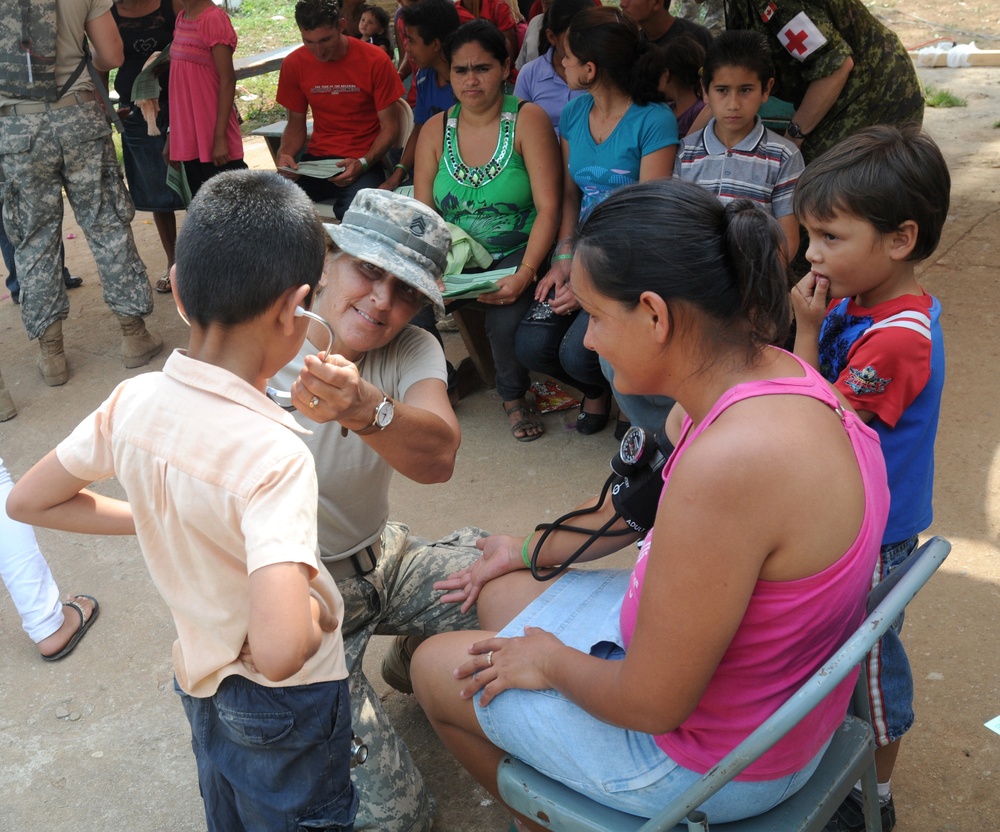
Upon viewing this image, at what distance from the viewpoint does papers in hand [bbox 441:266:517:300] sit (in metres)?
3.76

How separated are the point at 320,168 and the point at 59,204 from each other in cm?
135

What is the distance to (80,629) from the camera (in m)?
3.05

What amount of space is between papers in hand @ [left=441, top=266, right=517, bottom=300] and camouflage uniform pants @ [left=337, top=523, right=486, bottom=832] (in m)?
1.38

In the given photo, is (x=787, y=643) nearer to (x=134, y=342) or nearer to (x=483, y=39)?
(x=483, y=39)

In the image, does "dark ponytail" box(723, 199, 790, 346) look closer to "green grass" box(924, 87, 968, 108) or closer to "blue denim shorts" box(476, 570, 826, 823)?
"blue denim shorts" box(476, 570, 826, 823)

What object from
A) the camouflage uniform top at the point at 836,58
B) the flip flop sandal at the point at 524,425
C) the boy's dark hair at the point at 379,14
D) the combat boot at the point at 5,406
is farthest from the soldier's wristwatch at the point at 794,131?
the boy's dark hair at the point at 379,14

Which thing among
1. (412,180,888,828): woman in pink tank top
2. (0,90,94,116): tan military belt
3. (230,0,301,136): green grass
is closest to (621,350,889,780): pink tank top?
(412,180,888,828): woman in pink tank top

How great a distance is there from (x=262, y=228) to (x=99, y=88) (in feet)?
13.0

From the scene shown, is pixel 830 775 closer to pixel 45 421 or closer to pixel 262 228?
pixel 262 228

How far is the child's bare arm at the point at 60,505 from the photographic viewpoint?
1.59 metres

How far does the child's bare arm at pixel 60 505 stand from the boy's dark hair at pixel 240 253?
385mm

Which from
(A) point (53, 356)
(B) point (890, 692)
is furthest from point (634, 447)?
(A) point (53, 356)

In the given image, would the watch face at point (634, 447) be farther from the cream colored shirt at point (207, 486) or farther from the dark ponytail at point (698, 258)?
the cream colored shirt at point (207, 486)

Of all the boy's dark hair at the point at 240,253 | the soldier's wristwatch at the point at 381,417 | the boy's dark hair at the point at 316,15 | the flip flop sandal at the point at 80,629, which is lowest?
the flip flop sandal at the point at 80,629
